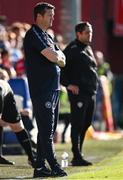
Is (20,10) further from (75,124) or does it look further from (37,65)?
(37,65)

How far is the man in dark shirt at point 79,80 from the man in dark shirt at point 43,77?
1798 mm

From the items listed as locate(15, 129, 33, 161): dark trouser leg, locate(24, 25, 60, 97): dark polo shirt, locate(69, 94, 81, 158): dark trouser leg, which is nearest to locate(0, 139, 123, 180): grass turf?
locate(15, 129, 33, 161): dark trouser leg

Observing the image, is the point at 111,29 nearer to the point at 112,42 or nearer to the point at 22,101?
the point at 112,42

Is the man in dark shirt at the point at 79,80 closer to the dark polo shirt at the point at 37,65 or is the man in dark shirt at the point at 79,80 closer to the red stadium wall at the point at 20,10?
the dark polo shirt at the point at 37,65

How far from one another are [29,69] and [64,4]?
892cm

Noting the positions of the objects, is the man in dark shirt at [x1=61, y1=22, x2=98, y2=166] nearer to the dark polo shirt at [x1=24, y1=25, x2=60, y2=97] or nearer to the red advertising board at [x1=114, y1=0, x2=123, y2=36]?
the dark polo shirt at [x1=24, y1=25, x2=60, y2=97]

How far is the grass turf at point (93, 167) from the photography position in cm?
1053

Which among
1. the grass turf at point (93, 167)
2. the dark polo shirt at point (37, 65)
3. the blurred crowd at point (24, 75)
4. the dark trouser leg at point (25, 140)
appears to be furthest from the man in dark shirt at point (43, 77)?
the blurred crowd at point (24, 75)

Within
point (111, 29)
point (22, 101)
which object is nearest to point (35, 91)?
point (22, 101)

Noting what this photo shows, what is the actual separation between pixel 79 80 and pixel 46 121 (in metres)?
2.05

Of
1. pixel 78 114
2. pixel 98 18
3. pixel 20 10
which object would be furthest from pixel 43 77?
pixel 98 18

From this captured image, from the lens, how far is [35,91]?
10.5 m

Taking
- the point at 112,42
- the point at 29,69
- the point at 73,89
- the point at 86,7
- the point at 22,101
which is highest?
the point at 29,69

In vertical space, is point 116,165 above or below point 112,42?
above
